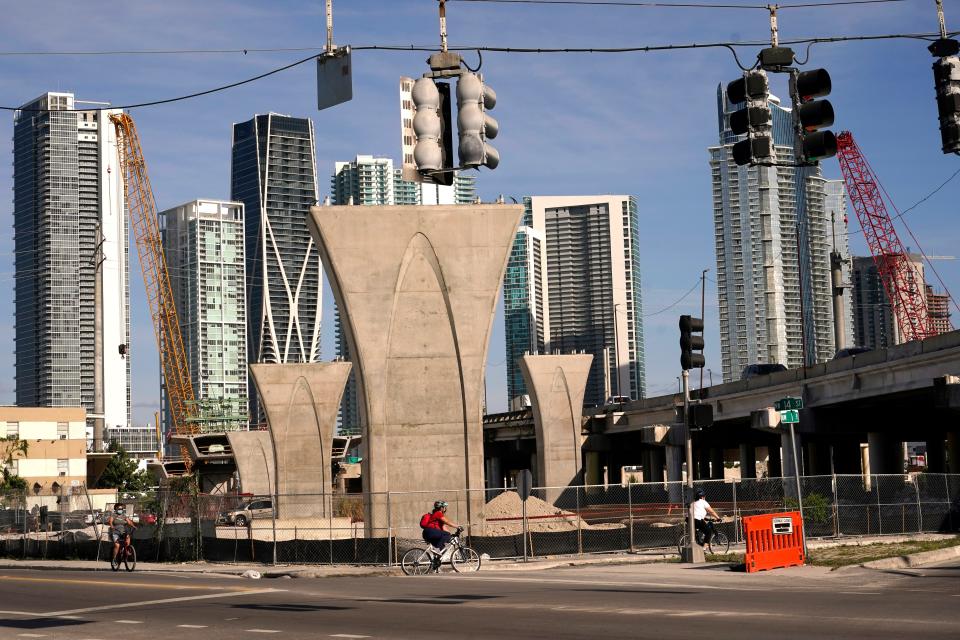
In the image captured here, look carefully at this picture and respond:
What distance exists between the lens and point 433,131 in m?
16.5

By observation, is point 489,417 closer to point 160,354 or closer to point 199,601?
point 160,354

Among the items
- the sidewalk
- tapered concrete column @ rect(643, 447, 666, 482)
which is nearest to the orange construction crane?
tapered concrete column @ rect(643, 447, 666, 482)

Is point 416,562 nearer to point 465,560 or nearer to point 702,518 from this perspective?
point 465,560

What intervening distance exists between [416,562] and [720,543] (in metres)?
8.93

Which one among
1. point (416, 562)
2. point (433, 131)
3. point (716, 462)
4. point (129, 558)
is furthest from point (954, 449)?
point (716, 462)

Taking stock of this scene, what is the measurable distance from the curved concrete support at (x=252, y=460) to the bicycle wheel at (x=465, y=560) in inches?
2830

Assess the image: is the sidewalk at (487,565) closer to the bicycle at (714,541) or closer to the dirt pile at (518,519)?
the bicycle at (714,541)

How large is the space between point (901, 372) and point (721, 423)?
105 ft

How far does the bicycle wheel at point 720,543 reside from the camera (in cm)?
3198

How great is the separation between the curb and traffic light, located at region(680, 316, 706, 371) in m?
5.48

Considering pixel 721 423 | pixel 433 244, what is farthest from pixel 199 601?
pixel 721 423

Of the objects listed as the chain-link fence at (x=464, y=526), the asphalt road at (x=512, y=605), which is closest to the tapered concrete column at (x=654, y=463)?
the chain-link fence at (x=464, y=526)

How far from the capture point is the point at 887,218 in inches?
5231

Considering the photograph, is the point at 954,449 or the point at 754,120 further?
the point at 954,449
